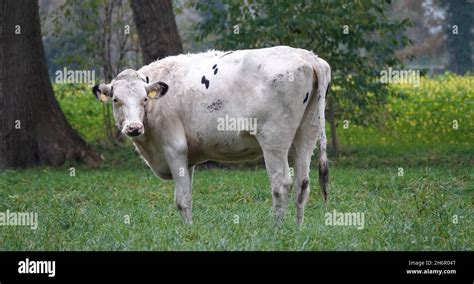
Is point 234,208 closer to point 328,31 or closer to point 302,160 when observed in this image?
point 302,160

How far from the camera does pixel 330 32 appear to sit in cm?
2012

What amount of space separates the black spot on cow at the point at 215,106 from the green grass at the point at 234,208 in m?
1.28

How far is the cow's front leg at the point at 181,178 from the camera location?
11.2m

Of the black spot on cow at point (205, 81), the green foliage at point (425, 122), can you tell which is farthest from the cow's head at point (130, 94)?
the green foliage at point (425, 122)

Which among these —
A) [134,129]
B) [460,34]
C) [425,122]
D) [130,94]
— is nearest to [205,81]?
[130,94]

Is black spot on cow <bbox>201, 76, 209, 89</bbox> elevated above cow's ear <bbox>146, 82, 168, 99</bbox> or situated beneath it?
elevated above

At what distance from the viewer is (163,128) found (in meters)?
11.3

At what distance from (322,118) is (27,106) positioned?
34.1 ft

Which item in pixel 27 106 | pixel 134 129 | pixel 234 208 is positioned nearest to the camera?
pixel 134 129

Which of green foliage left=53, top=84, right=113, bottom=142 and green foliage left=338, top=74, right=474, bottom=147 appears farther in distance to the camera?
green foliage left=53, top=84, right=113, bottom=142

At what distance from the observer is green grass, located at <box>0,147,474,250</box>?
9.33 metres

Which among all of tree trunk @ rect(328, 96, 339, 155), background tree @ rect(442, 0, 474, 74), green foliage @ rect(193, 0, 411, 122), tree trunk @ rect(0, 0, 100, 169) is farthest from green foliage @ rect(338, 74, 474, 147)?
tree trunk @ rect(0, 0, 100, 169)

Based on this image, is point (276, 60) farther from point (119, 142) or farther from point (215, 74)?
point (119, 142)

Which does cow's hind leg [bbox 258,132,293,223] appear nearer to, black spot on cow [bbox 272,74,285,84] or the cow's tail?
the cow's tail
